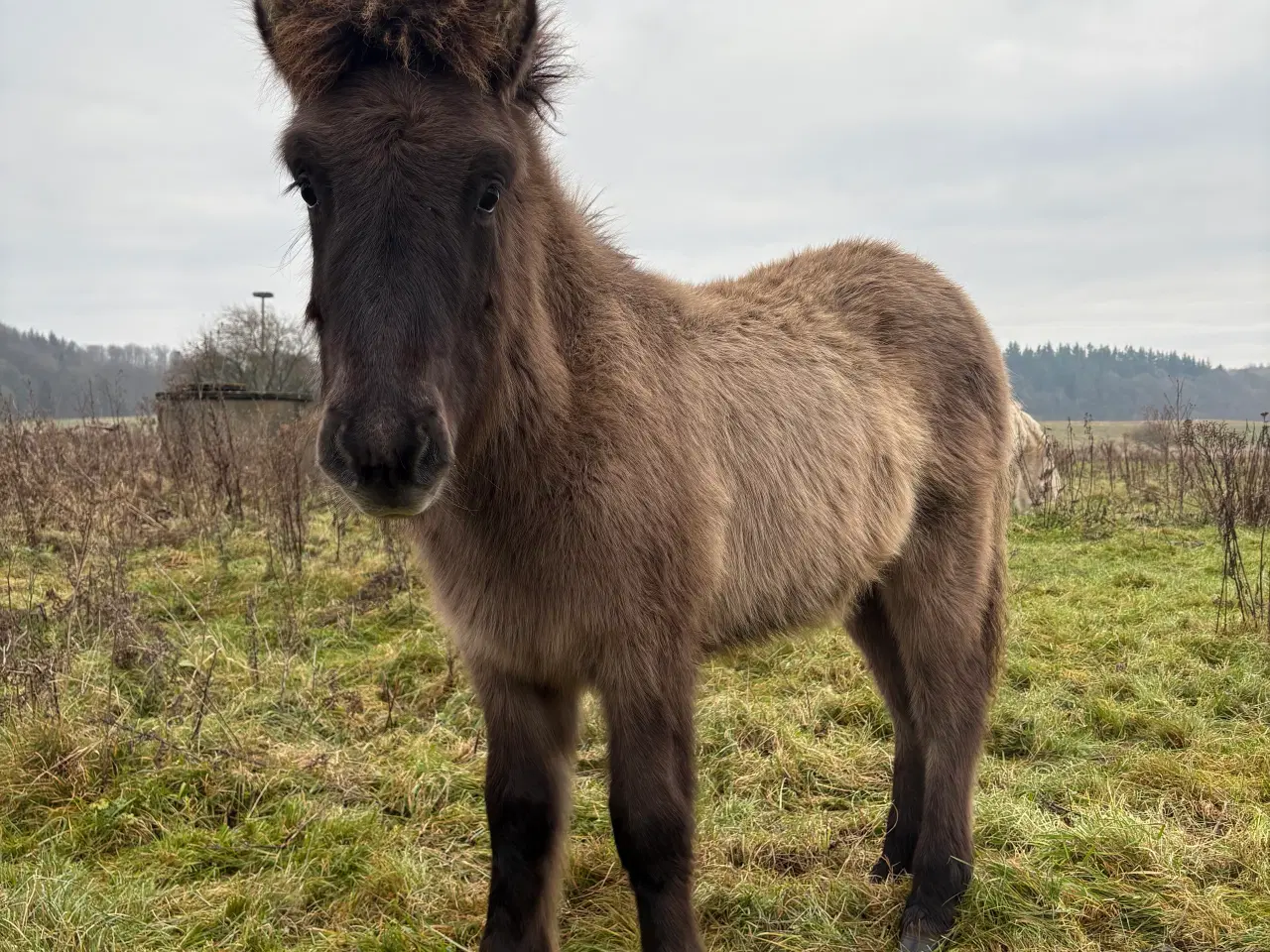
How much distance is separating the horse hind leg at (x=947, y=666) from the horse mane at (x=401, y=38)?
240 centimetres

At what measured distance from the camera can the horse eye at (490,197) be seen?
202 cm

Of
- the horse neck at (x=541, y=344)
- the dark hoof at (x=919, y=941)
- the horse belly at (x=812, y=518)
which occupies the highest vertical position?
the horse neck at (x=541, y=344)

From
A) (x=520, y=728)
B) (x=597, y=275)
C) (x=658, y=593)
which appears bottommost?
(x=520, y=728)

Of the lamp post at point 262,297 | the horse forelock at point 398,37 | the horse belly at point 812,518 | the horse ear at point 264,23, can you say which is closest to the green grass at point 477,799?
the horse belly at point 812,518

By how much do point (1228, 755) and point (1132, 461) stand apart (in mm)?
16604

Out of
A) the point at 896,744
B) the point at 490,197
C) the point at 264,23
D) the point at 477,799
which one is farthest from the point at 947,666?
the point at 264,23

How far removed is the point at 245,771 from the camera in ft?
11.9

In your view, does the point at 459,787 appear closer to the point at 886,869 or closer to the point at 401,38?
the point at 886,869

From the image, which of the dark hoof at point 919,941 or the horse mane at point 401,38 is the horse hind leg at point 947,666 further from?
the horse mane at point 401,38

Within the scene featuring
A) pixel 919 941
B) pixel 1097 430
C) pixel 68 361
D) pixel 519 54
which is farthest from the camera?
pixel 68 361

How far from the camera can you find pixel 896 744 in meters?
3.53

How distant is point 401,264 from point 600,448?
0.76 metres

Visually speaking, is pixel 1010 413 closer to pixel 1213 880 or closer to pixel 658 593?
pixel 1213 880

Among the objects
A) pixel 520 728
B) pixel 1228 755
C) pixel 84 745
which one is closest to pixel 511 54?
pixel 520 728
